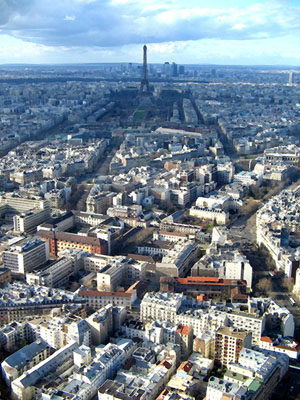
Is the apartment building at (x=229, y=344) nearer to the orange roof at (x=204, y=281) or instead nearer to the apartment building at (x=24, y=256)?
the orange roof at (x=204, y=281)

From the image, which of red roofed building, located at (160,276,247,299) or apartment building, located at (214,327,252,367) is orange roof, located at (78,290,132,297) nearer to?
red roofed building, located at (160,276,247,299)

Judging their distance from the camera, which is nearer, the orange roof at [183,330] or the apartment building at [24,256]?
the orange roof at [183,330]

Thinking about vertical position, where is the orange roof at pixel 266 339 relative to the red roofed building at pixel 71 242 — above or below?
below

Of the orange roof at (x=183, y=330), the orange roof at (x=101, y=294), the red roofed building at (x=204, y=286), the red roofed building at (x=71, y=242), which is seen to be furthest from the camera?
the red roofed building at (x=71, y=242)

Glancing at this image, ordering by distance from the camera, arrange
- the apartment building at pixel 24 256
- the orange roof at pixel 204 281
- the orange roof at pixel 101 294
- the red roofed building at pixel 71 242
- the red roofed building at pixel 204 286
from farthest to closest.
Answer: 1. the red roofed building at pixel 71 242
2. the apartment building at pixel 24 256
3. the orange roof at pixel 204 281
4. the red roofed building at pixel 204 286
5. the orange roof at pixel 101 294

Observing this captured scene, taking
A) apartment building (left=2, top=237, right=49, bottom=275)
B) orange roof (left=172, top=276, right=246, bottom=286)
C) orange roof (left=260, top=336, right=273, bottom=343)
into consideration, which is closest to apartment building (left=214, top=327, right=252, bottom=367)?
orange roof (left=260, top=336, right=273, bottom=343)

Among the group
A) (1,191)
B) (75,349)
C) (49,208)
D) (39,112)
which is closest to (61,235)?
(49,208)

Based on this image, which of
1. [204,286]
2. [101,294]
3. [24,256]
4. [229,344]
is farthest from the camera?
[24,256]

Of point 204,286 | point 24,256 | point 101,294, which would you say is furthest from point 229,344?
point 24,256

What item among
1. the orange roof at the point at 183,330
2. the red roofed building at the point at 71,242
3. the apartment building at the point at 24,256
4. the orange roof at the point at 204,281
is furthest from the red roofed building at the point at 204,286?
the apartment building at the point at 24,256

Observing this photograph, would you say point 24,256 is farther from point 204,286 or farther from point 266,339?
point 266,339

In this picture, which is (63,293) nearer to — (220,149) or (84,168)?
(84,168)
